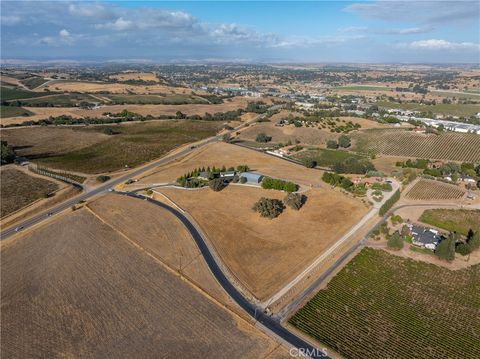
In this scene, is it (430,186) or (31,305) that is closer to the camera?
(31,305)

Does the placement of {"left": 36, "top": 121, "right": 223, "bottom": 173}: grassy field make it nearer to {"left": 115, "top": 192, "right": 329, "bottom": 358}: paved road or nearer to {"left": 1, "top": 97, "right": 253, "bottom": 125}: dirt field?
{"left": 1, "top": 97, "right": 253, "bottom": 125}: dirt field

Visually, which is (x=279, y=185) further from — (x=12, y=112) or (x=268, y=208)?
(x=12, y=112)

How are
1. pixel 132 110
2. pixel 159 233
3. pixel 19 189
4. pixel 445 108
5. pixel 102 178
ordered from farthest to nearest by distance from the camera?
pixel 445 108 < pixel 132 110 < pixel 102 178 < pixel 19 189 < pixel 159 233

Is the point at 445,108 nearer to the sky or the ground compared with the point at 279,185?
nearer to the sky

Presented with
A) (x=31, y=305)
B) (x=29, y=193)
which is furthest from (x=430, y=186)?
(x=29, y=193)

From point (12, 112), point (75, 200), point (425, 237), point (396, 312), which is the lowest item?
point (75, 200)

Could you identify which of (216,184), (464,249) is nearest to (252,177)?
(216,184)

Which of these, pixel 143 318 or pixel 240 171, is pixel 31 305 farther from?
pixel 240 171
